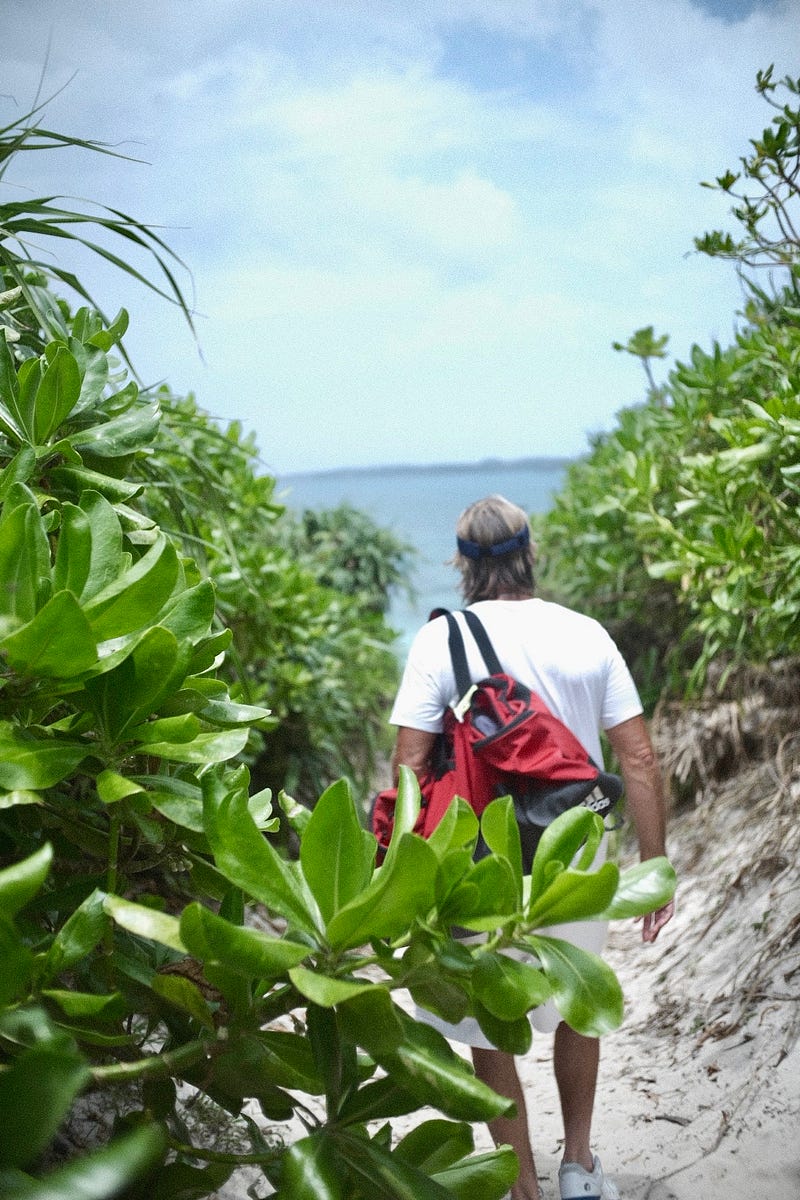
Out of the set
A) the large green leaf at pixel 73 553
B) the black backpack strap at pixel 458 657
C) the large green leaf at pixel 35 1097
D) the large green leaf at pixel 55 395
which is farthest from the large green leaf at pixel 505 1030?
the black backpack strap at pixel 458 657

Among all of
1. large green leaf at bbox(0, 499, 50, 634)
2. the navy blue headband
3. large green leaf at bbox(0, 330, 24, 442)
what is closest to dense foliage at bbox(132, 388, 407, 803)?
the navy blue headband

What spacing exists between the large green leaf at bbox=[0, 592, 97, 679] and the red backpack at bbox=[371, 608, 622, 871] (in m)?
1.17

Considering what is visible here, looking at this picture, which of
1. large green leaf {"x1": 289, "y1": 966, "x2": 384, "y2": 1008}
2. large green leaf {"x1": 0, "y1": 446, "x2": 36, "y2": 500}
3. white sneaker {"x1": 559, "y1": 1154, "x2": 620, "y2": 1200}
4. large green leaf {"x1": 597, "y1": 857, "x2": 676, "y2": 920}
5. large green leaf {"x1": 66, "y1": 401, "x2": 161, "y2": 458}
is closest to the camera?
large green leaf {"x1": 289, "y1": 966, "x2": 384, "y2": 1008}

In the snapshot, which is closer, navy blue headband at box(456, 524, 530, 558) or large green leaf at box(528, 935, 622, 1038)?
large green leaf at box(528, 935, 622, 1038)

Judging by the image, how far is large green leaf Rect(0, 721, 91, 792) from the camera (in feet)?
2.36

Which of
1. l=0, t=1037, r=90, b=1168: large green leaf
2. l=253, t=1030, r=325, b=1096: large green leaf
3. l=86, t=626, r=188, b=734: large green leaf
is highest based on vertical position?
l=86, t=626, r=188, b=734: large green leaf

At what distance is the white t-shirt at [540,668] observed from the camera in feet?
6.50

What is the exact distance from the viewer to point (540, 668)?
6.57 feet

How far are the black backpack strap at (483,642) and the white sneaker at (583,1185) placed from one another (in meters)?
0.93

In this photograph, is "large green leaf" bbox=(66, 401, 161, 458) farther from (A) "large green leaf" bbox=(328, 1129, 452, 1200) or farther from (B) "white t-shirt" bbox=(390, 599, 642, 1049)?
(B) "white t-shirt" bbox=(390, 599, 642, 1049)

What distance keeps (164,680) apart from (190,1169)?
0.41m

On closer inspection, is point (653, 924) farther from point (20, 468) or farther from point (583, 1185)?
point (20, 468)

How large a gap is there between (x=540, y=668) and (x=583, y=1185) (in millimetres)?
946

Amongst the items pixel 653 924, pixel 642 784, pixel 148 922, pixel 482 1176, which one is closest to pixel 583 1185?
pixel 653 924
